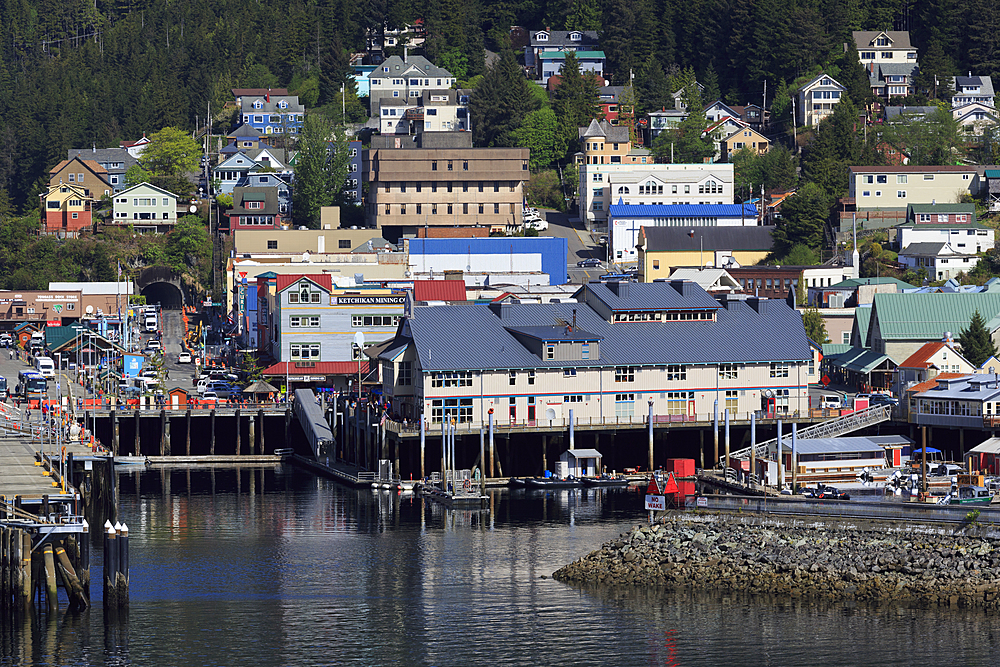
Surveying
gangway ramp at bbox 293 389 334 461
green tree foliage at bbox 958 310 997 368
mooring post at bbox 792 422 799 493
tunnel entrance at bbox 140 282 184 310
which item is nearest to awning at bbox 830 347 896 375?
green tree foliage at bbox 958 310 997 368

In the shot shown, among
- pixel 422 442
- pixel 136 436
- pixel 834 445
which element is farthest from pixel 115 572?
pixel 136 436

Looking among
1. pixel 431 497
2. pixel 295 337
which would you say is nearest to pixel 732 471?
pixel 431 497

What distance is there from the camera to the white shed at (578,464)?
84438 millimetres

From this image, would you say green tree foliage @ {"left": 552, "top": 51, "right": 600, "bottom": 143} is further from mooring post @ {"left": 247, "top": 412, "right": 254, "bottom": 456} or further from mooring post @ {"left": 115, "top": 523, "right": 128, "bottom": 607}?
mooring post @ {"left": 115, "top": 523, "right": 128, "bottom": 607}

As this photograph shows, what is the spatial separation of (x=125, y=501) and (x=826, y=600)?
35.0 m

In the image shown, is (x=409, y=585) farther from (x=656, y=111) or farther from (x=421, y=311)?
(x=656, y=111)

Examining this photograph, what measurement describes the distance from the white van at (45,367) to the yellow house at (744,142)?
8113 cm

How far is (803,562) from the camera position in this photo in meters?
59.8

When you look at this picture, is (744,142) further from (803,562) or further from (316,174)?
(803,562)

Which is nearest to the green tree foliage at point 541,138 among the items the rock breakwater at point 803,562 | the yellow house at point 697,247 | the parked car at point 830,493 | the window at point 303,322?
the yellow house at point 697,247

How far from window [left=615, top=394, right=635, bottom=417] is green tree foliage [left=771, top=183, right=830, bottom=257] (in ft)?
206

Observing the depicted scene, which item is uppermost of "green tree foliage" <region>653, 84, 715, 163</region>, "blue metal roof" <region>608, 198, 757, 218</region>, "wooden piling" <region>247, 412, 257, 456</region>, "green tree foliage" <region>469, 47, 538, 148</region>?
"green tree foliage" <region>469, 47, 538, 148</region>

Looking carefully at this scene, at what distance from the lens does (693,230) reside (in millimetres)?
151500

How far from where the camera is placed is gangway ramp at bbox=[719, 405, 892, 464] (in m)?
84.9
